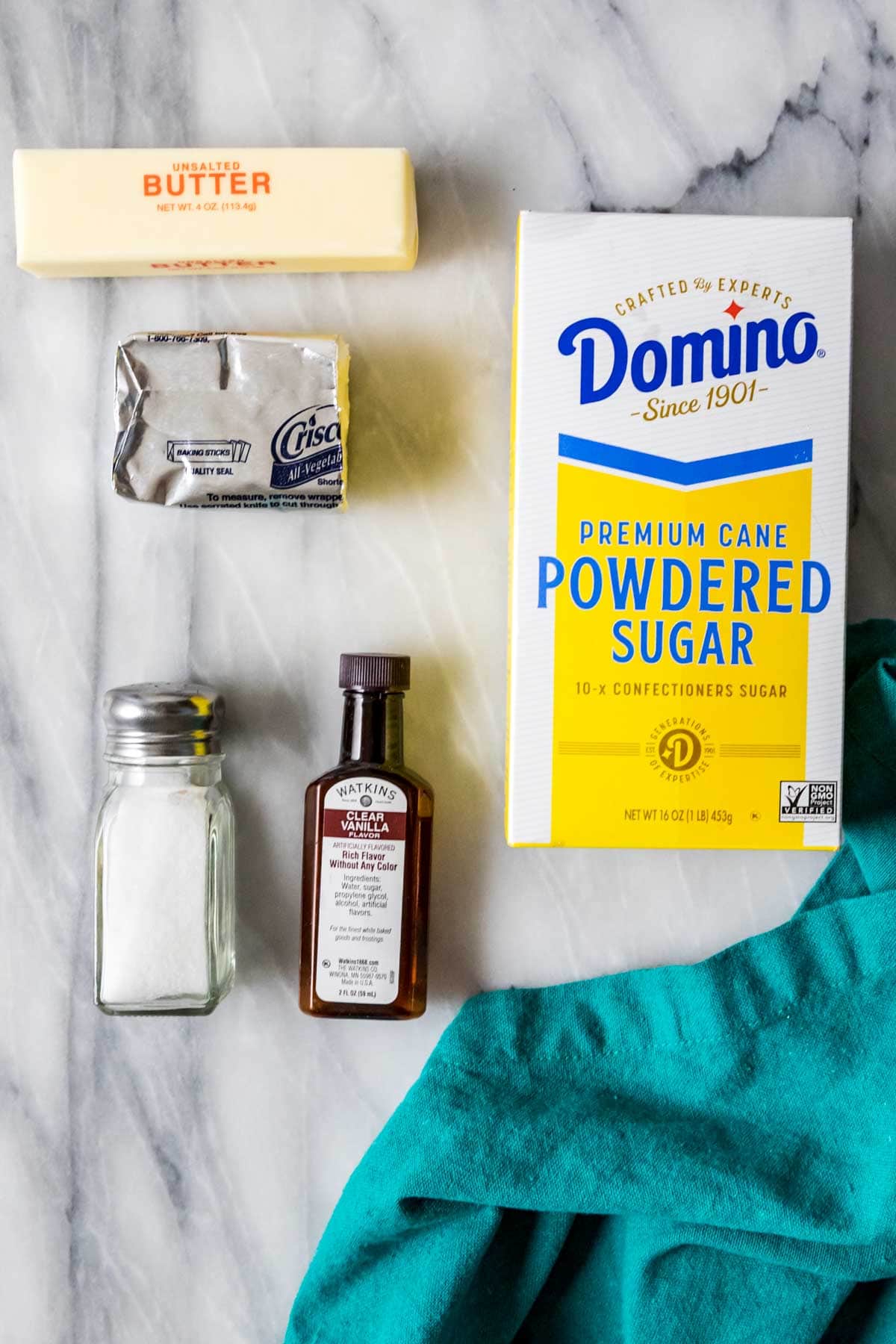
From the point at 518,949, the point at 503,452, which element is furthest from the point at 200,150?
the point at 518,949

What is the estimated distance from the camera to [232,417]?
0.62 meters

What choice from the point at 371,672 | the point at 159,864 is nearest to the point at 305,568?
the point at 371,672

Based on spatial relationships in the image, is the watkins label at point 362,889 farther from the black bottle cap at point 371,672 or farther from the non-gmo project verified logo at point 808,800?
the non-gmo project verified logo at point 808,800

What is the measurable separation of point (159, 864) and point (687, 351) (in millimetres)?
426

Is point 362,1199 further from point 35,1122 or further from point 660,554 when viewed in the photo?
point 660,554

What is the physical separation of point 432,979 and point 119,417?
15.7 inches

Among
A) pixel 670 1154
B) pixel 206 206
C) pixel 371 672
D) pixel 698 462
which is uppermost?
pixel 206 206

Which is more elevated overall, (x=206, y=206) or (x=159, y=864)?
(x=206, y=206)

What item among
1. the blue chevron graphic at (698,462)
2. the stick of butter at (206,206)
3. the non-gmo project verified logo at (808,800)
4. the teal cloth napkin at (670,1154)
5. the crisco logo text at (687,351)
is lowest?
the teal cloth napkin at (670,1154)

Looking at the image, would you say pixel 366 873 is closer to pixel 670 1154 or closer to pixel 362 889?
pixel 362 889

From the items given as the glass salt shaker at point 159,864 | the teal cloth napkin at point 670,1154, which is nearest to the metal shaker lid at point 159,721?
the glass salt shaker at point 159,864

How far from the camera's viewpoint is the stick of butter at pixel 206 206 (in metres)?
0.62

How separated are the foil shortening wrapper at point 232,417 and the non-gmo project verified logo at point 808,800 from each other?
31cm

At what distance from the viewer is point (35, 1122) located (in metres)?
0.70
